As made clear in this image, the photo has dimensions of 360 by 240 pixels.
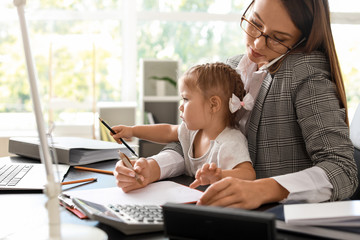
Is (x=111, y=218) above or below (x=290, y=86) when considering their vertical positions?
below

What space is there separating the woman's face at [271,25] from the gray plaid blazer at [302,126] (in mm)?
52

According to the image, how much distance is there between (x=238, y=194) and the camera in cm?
92

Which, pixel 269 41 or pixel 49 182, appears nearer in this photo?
pixel 49 182

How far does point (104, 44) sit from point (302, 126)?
2825 mm

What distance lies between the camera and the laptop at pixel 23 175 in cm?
116

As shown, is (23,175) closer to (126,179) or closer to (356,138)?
(126,179)

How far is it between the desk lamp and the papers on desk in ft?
1.17

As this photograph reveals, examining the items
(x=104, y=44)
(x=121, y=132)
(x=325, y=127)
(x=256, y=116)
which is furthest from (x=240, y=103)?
(x=104, y=44)

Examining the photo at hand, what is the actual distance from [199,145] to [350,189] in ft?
1.64

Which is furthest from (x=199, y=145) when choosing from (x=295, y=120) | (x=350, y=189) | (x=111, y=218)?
(x=111, y=218)

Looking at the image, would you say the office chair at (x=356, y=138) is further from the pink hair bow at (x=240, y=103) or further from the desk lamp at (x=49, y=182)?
the desk lamp at (x=49, y=182)

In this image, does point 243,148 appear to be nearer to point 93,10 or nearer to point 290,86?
point 290,86

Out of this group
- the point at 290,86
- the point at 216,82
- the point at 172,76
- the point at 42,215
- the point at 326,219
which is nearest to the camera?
the point at 326,219

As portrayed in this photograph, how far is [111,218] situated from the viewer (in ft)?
2.72
